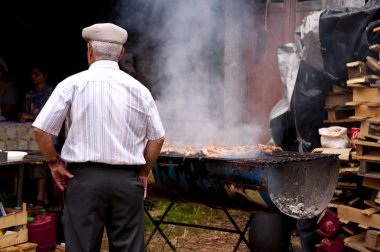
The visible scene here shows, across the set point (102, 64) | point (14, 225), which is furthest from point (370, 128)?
point (14, 225)

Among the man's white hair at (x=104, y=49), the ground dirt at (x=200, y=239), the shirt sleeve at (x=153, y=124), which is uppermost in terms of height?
the man's white hair at (x=104, y=49)

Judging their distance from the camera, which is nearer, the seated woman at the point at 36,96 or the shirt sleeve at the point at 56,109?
the shirt sleeve at the point at 56,109

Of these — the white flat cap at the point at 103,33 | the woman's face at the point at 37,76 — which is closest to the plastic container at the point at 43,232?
the white flat cap at the point at 103,33

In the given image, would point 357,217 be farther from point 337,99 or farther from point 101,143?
point 101,143

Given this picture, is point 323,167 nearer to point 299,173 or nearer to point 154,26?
point 299,173

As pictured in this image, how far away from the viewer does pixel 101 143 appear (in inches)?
169

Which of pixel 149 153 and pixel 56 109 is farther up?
pixel 56 109

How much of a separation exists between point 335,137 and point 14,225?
3.77 metres

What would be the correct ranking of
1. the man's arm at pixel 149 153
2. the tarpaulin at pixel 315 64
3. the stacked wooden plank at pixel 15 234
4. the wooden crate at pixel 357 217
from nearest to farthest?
the man's arm at pixel 149 153 < the stacked wooden plank at pixel 15 234 < the wooden crate at pixel 357 217 < the tarpaulin at pixel 315 64

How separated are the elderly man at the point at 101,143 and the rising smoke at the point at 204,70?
4.48 metres

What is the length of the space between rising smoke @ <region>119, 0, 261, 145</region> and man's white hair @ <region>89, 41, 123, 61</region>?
453cm

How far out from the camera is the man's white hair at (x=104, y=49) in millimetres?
4430

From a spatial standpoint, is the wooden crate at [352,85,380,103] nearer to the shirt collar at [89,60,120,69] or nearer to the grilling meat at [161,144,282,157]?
the grilling meat at [161,144,282,157]

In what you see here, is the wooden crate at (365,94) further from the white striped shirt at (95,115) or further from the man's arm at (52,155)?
the man's arm at (52,155)
